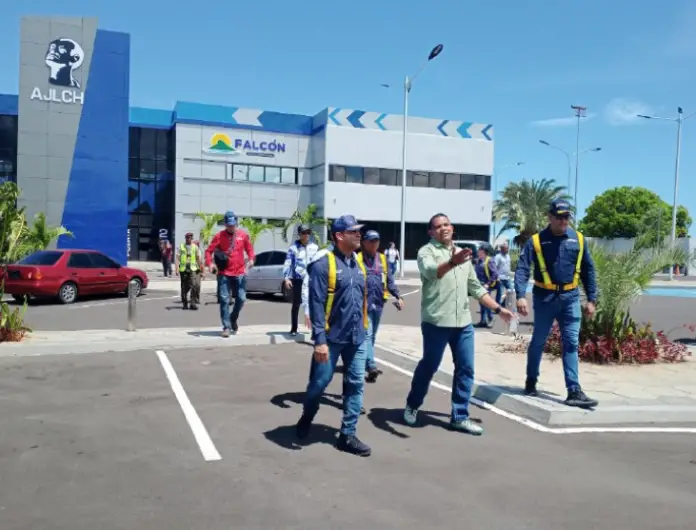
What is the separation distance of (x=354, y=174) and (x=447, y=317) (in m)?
35.7

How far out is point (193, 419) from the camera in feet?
18.6

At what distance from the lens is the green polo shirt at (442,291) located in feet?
17.2

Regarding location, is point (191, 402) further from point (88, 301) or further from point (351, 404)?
point (88, 301)

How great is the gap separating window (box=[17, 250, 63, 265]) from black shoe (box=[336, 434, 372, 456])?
13.9 meters

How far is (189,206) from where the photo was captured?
38594 mm

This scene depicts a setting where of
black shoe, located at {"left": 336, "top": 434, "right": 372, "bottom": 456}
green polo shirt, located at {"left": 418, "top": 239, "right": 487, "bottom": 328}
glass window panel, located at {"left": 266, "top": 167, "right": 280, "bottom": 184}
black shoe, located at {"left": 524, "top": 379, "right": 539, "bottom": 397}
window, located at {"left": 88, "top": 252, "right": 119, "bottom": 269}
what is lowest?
black shoe, located at {"left": 336, "top": 434, "right": 372, "bottom": 456}

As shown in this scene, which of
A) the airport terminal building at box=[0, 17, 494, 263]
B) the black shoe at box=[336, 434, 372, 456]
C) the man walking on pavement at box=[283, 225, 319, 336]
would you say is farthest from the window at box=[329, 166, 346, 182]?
the black shoe at box=[336, 434, 372, 456]

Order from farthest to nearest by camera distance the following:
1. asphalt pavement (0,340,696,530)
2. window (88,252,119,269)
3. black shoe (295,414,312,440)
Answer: window (88,252,119,269) → black shoe (295,414,312,440) → asphalt pavement (0,340,696,530)

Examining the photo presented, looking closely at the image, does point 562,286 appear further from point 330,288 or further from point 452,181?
point 452,181

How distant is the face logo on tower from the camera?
30391mm

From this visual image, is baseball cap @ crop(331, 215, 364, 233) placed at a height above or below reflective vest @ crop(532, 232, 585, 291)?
above

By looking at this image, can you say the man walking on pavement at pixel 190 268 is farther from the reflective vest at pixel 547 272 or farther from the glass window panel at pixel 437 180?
the glass window panel at pixel 437 180

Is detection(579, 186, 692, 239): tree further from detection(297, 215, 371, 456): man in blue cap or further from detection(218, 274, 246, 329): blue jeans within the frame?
detection(297, 215, 371, 456): man in blue cap

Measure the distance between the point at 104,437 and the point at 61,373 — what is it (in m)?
2.94
